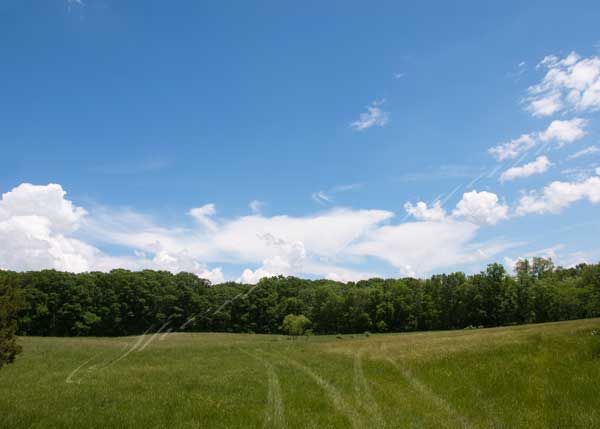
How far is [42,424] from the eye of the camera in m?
12.3

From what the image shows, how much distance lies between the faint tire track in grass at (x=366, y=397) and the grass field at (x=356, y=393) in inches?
1.5

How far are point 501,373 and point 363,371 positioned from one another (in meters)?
7.25

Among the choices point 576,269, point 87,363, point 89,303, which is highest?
point 576,269

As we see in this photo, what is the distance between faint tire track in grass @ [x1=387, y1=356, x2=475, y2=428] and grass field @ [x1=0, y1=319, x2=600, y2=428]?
1.4 inches

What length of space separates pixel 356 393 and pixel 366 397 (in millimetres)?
961

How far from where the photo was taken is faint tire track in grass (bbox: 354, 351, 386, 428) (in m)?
12.1

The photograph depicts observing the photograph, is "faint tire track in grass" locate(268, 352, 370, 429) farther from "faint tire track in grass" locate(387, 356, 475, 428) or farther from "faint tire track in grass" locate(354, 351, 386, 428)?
"faint tire track in grass" locate(387, 356, 475, 428)

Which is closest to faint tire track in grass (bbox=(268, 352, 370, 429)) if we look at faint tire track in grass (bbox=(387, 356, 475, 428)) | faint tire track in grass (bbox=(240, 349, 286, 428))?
faint tire track in grass (bbox=(240, 349, 286, 428))

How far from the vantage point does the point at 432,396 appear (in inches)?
622

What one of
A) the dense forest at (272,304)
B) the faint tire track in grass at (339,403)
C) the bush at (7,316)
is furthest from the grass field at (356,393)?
the dense forest at (272,304)

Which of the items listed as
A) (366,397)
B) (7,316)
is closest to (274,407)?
(366,397)

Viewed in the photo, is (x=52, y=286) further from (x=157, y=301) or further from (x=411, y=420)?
(x=411, y=420)

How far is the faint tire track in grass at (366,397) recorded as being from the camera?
475 inches

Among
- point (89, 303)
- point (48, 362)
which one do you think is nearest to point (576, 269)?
point (89, 303)
